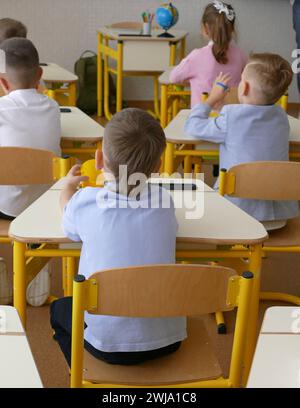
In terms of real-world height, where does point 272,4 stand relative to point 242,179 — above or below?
above

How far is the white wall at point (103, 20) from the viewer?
629 centimetres

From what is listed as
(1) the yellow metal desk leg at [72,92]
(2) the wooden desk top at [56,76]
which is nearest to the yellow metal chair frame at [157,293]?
(2) the wooden desk top at [56,76]

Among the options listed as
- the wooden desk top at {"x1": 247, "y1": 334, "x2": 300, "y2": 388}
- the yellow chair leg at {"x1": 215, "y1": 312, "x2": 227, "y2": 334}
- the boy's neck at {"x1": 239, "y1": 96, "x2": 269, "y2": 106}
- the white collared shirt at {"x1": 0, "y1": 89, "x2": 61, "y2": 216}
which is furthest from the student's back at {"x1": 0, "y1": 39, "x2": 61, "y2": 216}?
the wooden desk top at {"x1": 247, "y1": 334, "x2": 300, "y2": 388}

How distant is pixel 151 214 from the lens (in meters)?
1.83

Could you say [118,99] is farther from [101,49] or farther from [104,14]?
[104,14]

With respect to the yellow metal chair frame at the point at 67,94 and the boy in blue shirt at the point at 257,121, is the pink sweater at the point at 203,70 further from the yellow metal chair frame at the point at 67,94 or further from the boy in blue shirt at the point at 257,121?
the boy in blue shirt at the point at 257,121

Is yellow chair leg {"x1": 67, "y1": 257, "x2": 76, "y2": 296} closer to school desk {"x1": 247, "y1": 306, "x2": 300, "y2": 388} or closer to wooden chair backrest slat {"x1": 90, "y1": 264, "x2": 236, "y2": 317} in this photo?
wooden chair backrest slat {"x1": 90, "y1": 264, "x2": 236, "y2": 317}

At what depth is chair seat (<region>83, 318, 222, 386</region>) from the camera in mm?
1766

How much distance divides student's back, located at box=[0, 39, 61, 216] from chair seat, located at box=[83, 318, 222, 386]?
1132 mm

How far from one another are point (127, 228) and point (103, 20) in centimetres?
488

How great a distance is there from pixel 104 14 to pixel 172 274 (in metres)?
5.15

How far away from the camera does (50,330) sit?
2.83 metres
